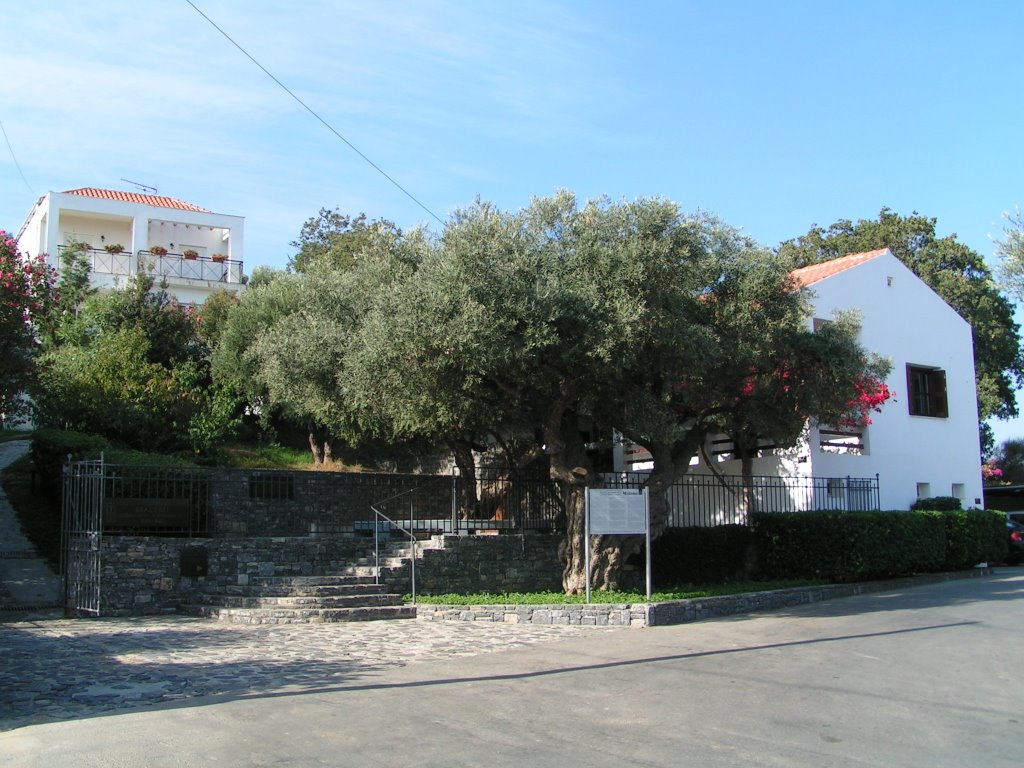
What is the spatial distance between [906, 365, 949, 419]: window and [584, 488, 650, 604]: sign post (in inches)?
529

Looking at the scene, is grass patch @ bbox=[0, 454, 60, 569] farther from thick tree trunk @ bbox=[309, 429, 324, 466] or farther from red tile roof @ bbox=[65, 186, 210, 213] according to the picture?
red tile roof @ bbox=[65, 186, 210, 213]

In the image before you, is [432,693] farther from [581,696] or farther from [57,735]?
[57,735]

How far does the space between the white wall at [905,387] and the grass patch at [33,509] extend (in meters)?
16.3

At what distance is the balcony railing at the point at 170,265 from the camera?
33438 millimetres

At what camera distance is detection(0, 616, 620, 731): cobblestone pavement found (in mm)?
8227

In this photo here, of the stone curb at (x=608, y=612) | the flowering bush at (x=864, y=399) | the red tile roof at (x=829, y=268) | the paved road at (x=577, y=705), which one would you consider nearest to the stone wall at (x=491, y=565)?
the stone curb at (x=608, y=612)

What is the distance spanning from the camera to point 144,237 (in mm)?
36094

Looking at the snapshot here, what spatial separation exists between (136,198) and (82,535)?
2702 centimetres

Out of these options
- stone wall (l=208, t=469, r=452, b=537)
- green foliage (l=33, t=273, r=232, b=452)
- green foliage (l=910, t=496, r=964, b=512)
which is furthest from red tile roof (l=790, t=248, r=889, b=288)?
green foliage (l=33, t=273, r=232, b=452)

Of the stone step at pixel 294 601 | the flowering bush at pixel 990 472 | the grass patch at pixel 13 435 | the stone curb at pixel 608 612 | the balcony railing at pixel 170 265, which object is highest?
the balcony railing at pixel 170 265

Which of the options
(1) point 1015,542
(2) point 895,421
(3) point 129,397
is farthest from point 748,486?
(3) point 129,397

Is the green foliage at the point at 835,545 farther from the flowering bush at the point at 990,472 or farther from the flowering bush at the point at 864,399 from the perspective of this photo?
the flowering bush at the point at 990,472

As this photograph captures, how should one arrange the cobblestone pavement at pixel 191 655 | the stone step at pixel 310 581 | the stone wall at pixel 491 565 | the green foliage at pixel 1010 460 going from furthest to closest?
the green foliage at pixel 1010 460, the stone wall at pixel 491 565, the stone step at pixel 310 581, the cobblestone pavement at pixel 191 655

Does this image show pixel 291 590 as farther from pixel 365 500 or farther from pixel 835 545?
pixel 835 545
